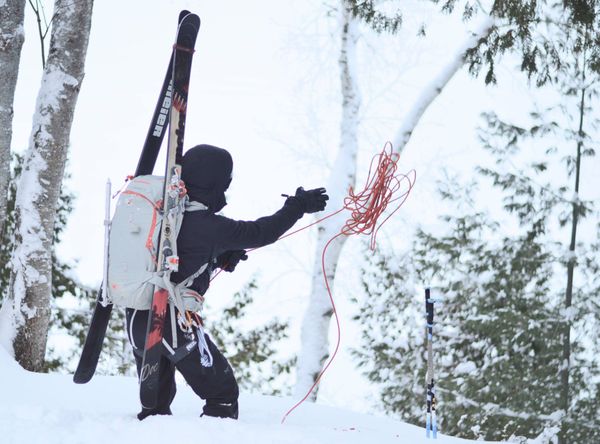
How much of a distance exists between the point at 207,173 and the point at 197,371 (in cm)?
106

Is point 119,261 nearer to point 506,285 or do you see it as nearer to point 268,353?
point 506,285

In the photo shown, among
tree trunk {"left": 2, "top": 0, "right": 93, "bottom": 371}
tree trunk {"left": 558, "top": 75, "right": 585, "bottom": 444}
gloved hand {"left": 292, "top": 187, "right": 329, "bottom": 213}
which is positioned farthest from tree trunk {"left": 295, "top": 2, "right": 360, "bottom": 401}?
gloved hand {"left": 292, "top": 187, "right": 329, "bottom": 213}

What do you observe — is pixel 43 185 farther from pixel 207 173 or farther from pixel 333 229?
pixel 333 229

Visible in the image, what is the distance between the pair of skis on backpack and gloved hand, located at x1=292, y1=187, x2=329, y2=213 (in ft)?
2.32

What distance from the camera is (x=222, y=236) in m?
4.11

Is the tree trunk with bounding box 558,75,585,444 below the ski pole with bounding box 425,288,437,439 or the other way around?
the other way around

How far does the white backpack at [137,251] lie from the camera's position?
13.5 feet

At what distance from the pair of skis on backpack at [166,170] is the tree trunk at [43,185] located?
214 cm

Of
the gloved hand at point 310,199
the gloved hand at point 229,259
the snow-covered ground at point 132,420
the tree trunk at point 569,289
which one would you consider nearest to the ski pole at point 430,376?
the snow-covered ground at point 132,420

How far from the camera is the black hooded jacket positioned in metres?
4.14

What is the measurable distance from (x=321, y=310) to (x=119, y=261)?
6.60 m

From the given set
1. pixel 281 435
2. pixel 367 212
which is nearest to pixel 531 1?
pixel 367 212

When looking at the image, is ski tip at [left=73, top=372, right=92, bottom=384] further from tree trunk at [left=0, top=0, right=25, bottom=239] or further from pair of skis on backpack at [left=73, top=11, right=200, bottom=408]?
tree trunk at [left=0, top=0, right=25, bottom=239]

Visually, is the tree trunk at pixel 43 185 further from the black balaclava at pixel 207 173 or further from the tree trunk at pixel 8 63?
the black balaclava at pixel 207 173
